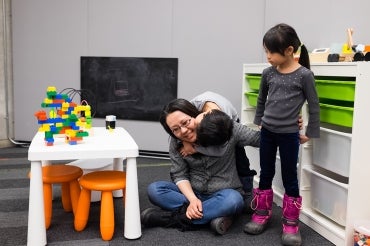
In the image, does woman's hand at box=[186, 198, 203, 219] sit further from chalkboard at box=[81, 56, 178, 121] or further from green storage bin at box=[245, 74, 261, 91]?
chalkboard at box=[81, 56, 178, 121]

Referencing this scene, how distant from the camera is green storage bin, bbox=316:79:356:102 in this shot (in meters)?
1.84

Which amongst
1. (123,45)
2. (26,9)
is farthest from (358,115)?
(26,9)

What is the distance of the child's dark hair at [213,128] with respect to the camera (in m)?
1.90

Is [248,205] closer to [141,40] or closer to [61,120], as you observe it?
[61,120]

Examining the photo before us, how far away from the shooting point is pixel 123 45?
3957 mm

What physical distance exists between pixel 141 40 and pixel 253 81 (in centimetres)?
146

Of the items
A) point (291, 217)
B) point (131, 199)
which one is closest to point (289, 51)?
point (291, 217)

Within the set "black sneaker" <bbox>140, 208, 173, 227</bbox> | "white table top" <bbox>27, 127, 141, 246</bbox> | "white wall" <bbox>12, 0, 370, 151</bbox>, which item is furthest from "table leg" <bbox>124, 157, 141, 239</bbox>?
"white wall" <bbox>12, 0, 370, 151</bbox>

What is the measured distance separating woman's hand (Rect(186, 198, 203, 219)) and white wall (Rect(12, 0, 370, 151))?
1.89 m

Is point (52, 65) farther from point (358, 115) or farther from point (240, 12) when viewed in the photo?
point (358, 115)

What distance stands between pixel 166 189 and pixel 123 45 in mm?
2163

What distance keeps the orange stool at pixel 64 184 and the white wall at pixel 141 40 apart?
1.65 m

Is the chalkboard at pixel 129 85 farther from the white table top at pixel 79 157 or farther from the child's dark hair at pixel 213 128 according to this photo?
the child's dark hair at pixel 213 128

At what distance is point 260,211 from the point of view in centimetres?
213
